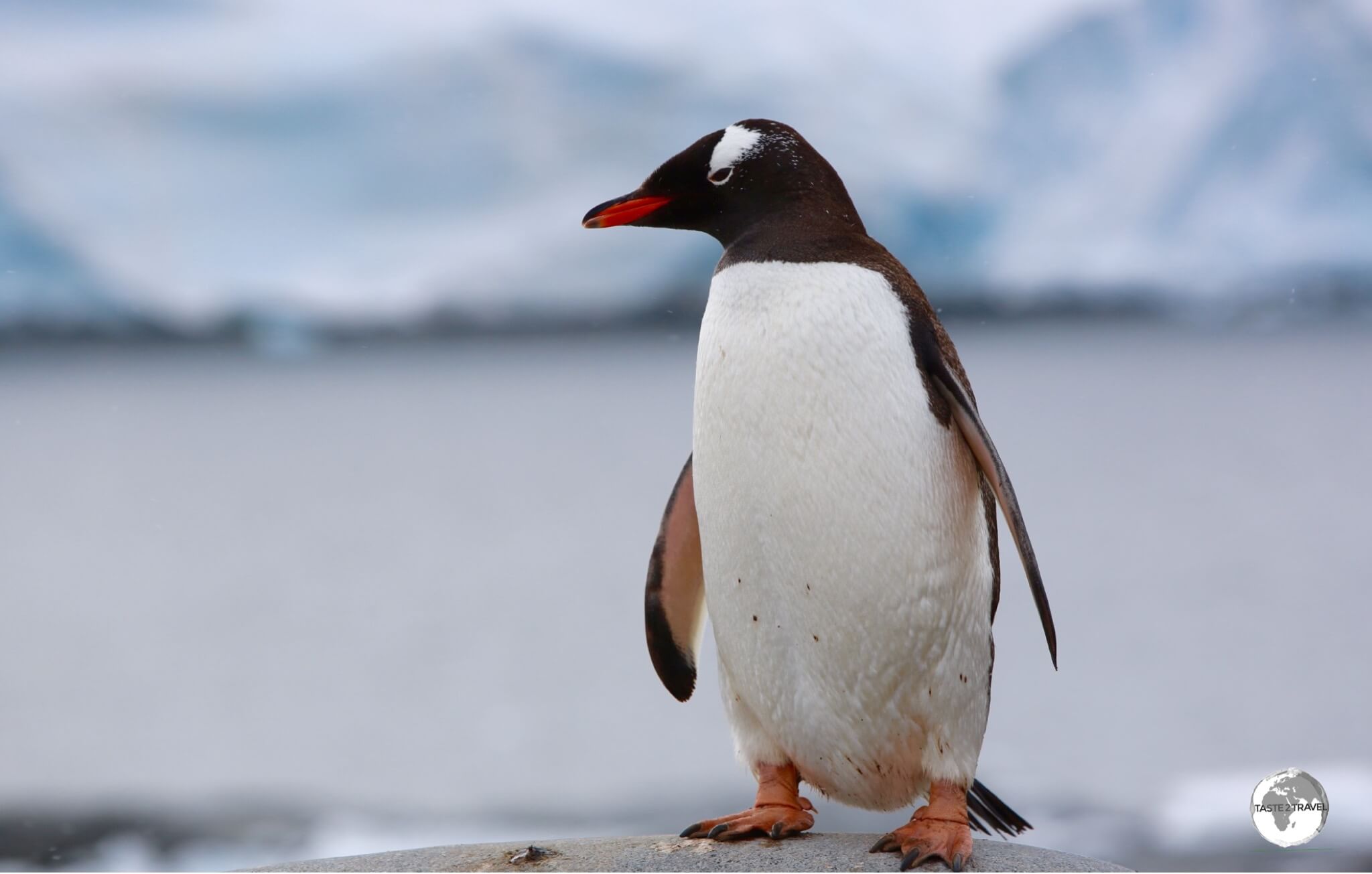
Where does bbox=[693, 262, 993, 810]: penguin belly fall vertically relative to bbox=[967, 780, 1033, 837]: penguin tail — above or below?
above

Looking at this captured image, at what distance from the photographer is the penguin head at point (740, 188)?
5.81 ft

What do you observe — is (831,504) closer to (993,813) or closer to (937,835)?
(937,835)

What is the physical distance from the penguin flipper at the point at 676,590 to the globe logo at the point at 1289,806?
871 mm

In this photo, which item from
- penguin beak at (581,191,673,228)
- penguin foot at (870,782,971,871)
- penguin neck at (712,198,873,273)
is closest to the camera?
penguin foot at (870,782,971,871)

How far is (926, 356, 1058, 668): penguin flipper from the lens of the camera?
1.65 m

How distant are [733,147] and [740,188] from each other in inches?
2.2

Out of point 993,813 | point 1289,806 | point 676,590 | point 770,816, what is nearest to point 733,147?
point 676,590

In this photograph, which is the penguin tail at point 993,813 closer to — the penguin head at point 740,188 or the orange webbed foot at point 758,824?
the orange webbed foot at point 758,824

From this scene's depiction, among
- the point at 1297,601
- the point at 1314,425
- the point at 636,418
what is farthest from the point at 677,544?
the point at 636,418

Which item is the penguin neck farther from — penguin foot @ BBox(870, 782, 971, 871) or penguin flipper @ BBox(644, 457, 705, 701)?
penguin foot @ BBox(870, 782, 971, 871)

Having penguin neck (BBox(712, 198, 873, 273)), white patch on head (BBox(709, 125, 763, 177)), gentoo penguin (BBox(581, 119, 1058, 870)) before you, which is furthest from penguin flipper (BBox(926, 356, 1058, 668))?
white patch on head (BBox(709, 125, 763, 177))

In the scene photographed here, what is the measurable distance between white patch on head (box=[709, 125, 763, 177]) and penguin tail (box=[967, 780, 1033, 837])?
3.34 feet

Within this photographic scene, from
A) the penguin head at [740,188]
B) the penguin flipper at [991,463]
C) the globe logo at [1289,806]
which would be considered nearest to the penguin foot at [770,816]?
the penguin flipper at [991,463]

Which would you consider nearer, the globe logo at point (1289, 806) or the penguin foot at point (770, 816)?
the penguin foot at point (770, 816)
